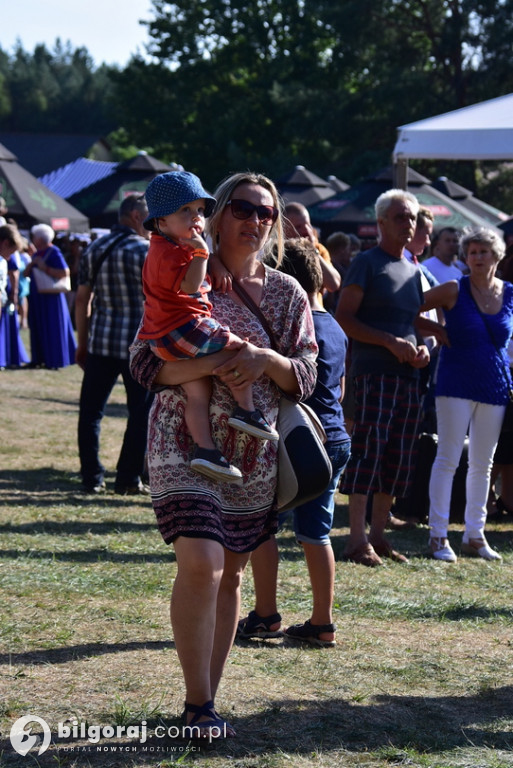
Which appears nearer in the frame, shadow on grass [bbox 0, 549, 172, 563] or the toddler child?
the toddler child

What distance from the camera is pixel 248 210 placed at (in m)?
3.52

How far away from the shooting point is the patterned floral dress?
332 centimetres

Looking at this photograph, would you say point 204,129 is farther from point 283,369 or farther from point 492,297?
point 283,369

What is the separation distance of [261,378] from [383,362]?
2848mm

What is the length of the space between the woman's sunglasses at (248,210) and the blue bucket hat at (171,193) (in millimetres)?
155

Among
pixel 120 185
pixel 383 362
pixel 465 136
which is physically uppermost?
pixel 465 136

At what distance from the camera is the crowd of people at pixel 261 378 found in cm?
Result: 331

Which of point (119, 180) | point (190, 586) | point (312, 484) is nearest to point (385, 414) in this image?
point (312, 484)

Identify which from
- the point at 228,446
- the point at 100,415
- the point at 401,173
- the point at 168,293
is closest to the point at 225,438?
the point at 228,446

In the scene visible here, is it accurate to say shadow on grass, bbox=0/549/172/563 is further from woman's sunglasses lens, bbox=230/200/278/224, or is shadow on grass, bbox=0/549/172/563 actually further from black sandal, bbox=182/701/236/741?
woman's sunglasses lens, bbox=230/200/278/224

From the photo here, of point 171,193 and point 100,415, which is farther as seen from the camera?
point 100,415

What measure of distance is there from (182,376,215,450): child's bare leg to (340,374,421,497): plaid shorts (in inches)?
119

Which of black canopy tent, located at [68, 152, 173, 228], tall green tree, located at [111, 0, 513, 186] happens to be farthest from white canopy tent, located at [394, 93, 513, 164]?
tall green tree, located at [111, 0, 513, 186]

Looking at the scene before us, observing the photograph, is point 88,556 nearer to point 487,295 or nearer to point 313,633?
point 313,633
